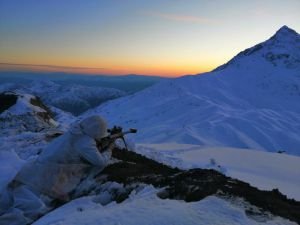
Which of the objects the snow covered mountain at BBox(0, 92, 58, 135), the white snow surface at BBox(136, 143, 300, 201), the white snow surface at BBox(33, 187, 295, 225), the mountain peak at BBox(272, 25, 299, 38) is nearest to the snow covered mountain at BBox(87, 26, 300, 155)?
the mountain peak at BBox(272, 25, 299, 38)

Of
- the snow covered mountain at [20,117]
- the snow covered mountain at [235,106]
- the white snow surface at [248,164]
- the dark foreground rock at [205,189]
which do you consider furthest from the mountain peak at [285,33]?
the dark foreground rock at [205,189]

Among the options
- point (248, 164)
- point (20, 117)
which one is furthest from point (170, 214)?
point (20, 117)

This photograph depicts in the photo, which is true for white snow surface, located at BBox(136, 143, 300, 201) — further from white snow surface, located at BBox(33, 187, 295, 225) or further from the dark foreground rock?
white snow surface, located at BBox(33, 187, 295, 225)

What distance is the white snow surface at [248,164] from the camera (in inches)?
604

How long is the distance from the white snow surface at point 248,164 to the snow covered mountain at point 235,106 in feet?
76.5

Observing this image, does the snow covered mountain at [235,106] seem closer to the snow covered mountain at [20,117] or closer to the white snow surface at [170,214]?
the snow covered mountain at [20,117]

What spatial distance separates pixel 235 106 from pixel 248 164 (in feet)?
194

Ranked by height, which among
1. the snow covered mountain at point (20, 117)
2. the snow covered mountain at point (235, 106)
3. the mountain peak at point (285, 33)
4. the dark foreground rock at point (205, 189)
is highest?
the mountain peak at point (285, 33)

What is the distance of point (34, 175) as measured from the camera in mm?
8398

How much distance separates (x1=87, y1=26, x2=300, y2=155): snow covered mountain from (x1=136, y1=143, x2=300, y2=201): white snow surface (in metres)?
23.3

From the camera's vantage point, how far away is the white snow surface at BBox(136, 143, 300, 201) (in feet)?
50.3

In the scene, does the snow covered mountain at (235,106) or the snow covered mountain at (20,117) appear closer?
the snow covered mountain at (20,117)

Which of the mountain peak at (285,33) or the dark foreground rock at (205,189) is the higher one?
the mountain peak at (285,33)

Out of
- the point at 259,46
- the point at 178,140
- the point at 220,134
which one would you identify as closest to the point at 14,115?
the point at 178,140
